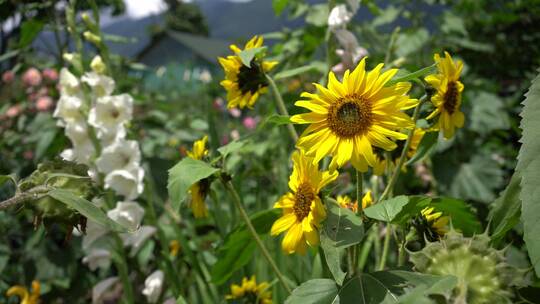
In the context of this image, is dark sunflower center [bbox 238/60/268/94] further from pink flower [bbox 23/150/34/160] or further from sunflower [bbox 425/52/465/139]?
pink flower [bbox 23/150/34/160]

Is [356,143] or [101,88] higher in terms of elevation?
[356,143]

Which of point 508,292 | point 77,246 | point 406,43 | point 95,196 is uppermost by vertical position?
point 508,292

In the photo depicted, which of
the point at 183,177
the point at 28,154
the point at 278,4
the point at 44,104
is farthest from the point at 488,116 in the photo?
the point at 28,154

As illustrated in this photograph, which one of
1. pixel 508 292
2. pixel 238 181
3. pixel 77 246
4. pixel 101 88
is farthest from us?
pixel 77 246

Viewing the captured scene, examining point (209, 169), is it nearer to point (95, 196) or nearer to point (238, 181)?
point (95, 196)

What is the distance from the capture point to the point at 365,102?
2.02ft

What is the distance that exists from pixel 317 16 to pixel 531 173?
162 cm

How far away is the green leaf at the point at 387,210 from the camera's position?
21.8 inches

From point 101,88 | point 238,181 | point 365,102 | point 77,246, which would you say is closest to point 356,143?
point 365,102

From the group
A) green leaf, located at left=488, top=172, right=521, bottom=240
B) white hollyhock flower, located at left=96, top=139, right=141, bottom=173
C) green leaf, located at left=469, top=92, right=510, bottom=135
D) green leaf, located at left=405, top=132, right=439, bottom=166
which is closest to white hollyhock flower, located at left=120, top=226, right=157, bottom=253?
white hollyhock flower, located at left=96, top=139, right=141, bottom=173

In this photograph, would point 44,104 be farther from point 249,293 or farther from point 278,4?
point 249,293

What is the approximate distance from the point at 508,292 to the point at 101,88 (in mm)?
1263

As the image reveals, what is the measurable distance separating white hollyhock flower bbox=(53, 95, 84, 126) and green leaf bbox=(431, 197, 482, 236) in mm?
1073

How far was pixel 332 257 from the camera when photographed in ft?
1.81
